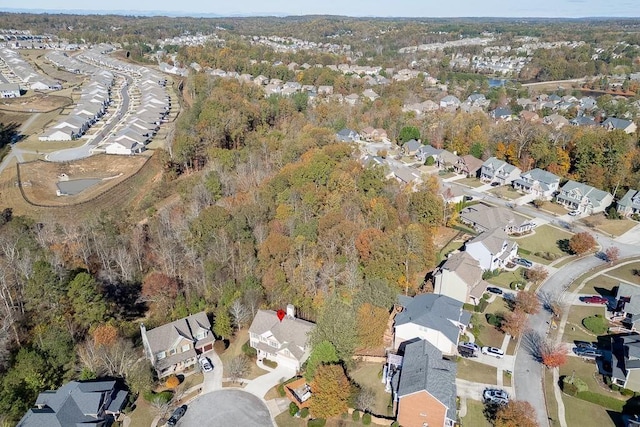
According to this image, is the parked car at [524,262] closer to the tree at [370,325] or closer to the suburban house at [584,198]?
the suburban house at [584,198]

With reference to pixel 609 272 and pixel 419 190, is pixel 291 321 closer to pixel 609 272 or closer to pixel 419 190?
pixel 419 190

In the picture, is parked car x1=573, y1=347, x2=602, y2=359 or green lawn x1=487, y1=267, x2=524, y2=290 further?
green lawn x1=487, y1=267, x2=524, y2=290

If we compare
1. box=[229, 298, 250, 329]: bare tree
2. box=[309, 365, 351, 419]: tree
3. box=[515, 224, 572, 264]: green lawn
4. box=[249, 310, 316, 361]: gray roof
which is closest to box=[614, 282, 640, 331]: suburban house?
box=[515, 224, 572, 264]: green lawn

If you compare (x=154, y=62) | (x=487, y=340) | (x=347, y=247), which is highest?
(x=154, y=62)

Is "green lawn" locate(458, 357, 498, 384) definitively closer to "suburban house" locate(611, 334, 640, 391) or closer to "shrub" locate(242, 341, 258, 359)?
"suburban house" locate(611, 334, 640, 391)

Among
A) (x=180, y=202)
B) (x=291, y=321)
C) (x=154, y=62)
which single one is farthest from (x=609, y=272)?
(x=154, y=62)

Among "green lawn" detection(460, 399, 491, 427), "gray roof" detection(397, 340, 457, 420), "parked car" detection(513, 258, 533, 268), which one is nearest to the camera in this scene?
"gray roof" detection(397, 340, 457, 420)

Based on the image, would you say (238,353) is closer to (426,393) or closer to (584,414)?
(426,393)
